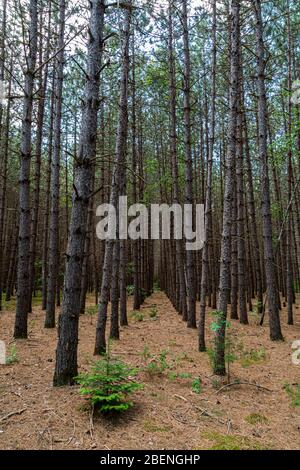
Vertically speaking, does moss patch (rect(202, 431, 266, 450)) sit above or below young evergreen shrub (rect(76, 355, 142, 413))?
below

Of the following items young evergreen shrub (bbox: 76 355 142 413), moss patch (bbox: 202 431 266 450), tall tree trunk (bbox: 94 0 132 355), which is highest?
tall tree trunk (bbox: 94 0 132 355)

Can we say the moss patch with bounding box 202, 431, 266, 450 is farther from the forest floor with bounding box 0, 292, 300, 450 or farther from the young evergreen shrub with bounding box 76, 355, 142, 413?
the young evergreen shrub with bounding box 76, 355, 142, 413

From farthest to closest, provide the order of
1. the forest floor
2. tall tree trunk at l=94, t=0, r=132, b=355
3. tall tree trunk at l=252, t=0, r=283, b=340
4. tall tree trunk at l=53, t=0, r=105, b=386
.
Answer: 1. tall tree trunk at l=252, t=0, r=283, b=340
2. tall tree trunk at l=94, t=0, r=132, b=355
3. tall tree trunk at l=53, t=0, r=105, b=386
4. the forest floor

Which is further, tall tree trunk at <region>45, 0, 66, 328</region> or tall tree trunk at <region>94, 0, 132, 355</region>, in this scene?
tall tree trunk at <region>45, 0, 66, 328</region>

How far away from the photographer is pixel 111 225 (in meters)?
7.02

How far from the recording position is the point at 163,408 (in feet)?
14.7

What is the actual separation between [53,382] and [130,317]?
7.92 meters

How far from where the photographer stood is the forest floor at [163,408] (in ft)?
11.9

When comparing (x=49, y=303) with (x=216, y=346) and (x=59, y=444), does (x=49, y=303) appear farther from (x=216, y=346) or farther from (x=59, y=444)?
(x=59, y=444)

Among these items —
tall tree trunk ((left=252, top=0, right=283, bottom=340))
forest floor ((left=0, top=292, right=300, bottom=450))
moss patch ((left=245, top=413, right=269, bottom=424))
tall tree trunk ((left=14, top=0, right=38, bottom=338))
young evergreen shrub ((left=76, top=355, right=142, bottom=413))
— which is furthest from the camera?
tall tree trunk ((left=252, top=0, right=283, bottom=340))

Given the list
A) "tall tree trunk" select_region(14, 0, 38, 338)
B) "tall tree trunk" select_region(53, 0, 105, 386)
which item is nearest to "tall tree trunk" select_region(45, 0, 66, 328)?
"tall tree trunk" select_region(14, 0, 38, 338)

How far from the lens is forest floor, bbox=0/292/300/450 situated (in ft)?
11.9

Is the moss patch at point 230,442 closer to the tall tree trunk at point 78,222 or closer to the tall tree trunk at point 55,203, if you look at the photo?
the tall tree trunk at point 78,222

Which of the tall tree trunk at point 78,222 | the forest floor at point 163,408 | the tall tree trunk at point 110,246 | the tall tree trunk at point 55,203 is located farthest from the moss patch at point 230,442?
the tall tree trunk at point 55,203
